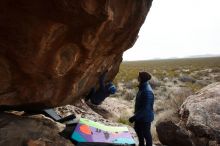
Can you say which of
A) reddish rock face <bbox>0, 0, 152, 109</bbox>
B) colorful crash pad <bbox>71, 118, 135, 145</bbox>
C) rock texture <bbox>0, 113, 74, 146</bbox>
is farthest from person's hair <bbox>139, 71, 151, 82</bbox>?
rock texture <bbox>0, 113, 74, 146</bbox>

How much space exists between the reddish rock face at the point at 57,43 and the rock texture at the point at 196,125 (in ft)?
12.5

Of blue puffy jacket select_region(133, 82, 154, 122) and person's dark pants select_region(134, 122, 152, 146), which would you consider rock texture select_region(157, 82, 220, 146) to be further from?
blue puffy jacket select_region(133, 82, 154, 122)

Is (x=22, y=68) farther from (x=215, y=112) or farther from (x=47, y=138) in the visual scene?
(x=215, y=112)

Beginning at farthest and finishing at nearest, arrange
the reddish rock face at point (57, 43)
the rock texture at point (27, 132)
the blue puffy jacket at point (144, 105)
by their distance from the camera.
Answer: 1. the blue puffy jacket at point (144, 105)
2. the rock texture at point (27, 132)
3. the reddish rock face at point (57, 43)

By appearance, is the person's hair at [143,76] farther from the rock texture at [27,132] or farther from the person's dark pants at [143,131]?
the rock texture at [27,132]

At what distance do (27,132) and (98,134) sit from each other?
1.54 meters

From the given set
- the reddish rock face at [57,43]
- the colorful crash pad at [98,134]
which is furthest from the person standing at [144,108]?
the reddish rock face at [57,43]

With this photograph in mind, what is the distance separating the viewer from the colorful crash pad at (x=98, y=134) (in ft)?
25.8

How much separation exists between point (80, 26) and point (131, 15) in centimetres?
116

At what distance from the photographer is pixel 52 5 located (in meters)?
5.80

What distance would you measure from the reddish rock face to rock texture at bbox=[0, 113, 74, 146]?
364mm

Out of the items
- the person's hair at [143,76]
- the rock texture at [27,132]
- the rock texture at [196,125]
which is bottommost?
the rock texture at [196,125]

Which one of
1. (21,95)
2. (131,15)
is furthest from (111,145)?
(131,15)

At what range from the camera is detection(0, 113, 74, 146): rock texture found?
715 centimetres
